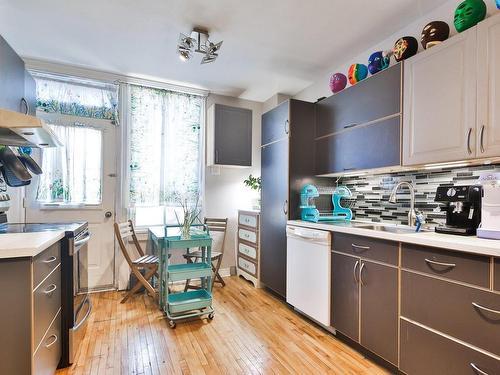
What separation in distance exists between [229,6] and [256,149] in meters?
2.23

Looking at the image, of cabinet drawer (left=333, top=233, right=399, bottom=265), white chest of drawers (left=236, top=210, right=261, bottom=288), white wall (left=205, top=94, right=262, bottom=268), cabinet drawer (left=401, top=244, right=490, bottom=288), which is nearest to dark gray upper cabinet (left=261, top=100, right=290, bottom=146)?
white wall (left=205, top=94, right=262, bottom=268)

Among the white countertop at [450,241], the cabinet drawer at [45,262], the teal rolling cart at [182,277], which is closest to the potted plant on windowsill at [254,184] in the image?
the teal rolling cart at [182,277]

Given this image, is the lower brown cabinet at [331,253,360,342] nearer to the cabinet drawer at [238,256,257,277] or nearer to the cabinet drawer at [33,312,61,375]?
the cabinet drawer at [238,256,257,277]

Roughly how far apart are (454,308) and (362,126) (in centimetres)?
148

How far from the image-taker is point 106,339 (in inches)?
85.0

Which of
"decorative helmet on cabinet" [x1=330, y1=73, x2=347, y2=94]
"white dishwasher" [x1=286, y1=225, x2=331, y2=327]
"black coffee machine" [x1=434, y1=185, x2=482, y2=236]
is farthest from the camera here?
"decorative helmet on cabinet" [x1=330, y1=73, x2=347, y2=94]

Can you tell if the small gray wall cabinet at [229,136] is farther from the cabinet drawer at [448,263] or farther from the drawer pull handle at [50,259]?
the cabinet drawer at [448,263]

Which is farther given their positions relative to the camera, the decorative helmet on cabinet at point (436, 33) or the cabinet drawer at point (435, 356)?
the decorative helmet on cabinet at point (436, 33)

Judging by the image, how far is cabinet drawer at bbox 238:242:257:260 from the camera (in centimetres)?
342

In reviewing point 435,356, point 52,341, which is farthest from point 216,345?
point 435,356

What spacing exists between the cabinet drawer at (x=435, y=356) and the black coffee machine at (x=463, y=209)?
1.98 feet

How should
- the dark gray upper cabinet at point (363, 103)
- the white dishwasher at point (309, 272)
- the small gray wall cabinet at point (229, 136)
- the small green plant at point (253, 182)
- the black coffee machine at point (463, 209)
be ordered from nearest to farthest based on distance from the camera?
the black coffee machine at point (463, 209) < the dark gray upper cabinet at point (363, 103) < the white dishwasher at point (309, 272) < the small gray wall cabinet at point (229, 136) < the small green plant at point (253, 182)

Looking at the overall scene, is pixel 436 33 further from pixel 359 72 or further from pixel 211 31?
pixel 211 31

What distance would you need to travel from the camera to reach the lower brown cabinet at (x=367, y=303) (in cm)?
171
